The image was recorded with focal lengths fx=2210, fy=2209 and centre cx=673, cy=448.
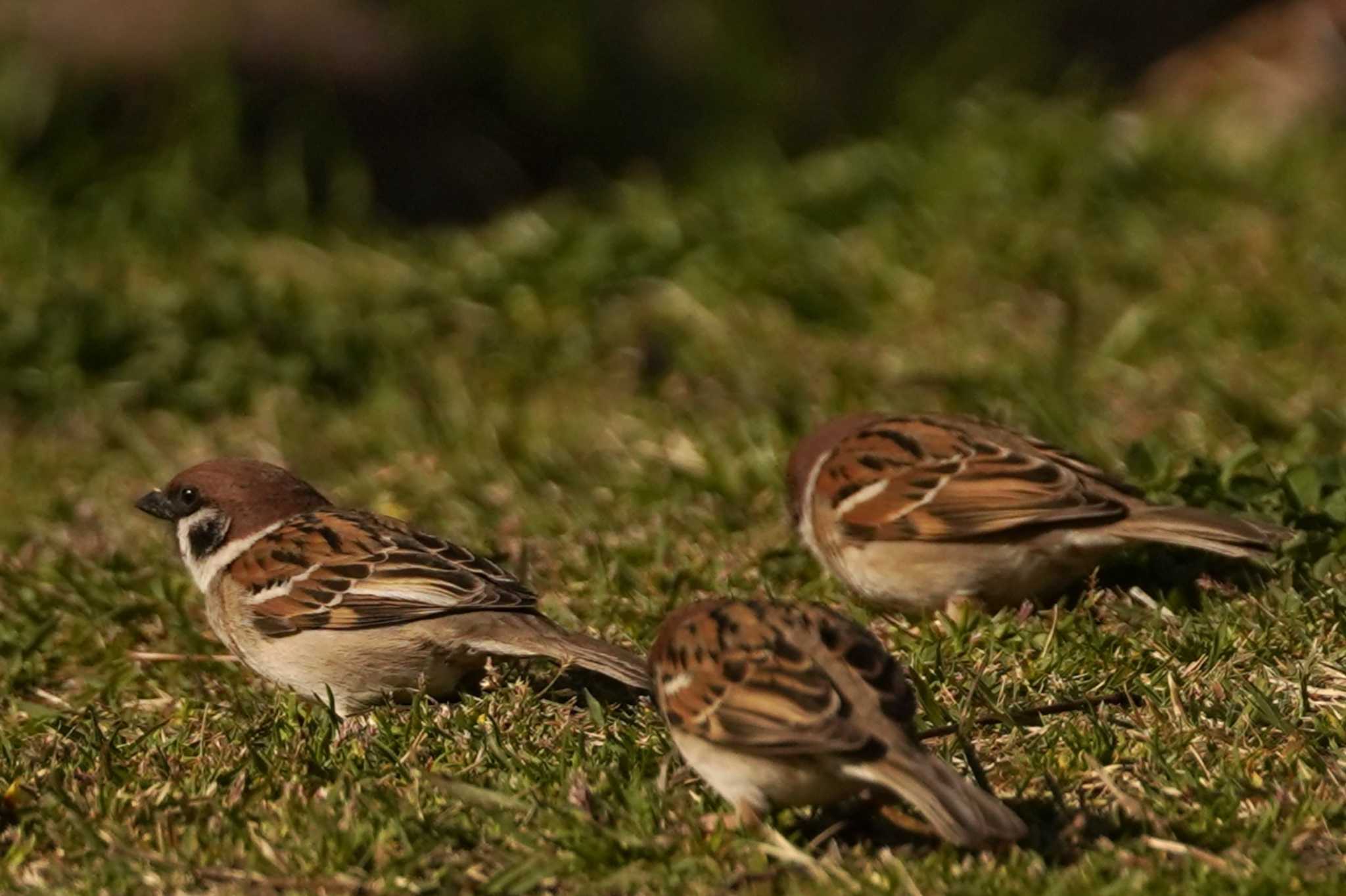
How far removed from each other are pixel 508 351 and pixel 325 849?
5.44 m

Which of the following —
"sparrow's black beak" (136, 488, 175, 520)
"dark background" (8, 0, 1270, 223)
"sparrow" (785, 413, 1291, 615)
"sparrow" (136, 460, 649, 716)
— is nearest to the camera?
"sparrow" (136, 460, 649, 716)

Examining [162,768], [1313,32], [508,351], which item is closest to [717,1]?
[1313,32]

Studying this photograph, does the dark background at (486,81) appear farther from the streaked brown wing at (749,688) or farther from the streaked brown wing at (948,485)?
the streaked brown wing at (749,688)

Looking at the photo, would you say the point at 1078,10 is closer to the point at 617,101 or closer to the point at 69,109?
the point at 617,101

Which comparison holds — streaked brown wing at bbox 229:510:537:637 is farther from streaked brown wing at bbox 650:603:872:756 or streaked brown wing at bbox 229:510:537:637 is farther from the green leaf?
the green leaf

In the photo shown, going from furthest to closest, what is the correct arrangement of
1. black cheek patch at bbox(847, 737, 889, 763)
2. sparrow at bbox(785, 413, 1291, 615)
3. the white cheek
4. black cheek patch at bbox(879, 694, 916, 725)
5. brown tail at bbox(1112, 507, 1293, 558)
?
1. the white cheek
2. sparrow at bbox(785, 413, 1291, 615)
3. brown tail at bbox(1112, 507, 1293, 558)
4. black cheek patch at bbox(879, 694, 916, 725)
5. black cheek patch at bbox(847, 737, 889, 763)

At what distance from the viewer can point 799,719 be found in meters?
4.70

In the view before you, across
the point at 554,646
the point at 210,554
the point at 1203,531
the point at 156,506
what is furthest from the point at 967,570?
the point at 156,506

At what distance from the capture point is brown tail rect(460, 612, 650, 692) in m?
6.02

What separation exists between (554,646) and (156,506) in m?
1.72

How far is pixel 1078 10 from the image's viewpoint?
49.6 feet

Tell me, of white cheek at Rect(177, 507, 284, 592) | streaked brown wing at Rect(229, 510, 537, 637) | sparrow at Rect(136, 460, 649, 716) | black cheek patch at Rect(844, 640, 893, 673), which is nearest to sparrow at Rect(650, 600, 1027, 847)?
black cheek patch at Rect(844, 640, 893, 673)

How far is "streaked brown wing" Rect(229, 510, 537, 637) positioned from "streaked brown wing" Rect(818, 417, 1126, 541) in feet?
3.78

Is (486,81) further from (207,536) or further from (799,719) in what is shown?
(799,719)
